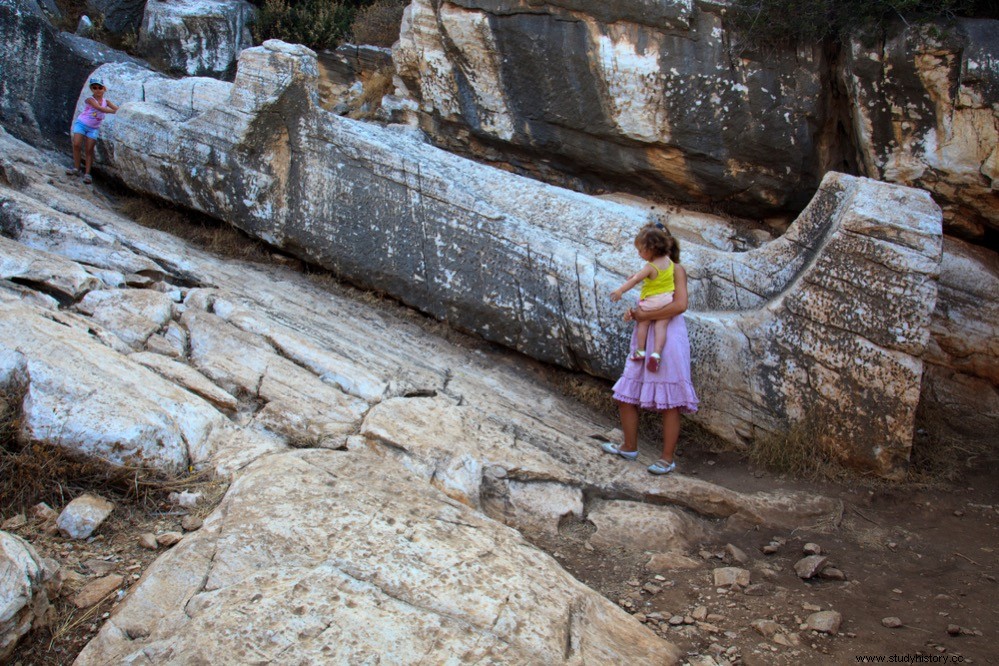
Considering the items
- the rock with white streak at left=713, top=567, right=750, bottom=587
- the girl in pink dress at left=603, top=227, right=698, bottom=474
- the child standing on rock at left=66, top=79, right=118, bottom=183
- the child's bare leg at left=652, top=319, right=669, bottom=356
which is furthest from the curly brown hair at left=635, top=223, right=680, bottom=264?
the child standing on rock at left=66, top=79, right=118, bottom=183

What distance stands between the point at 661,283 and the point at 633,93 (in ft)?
8.82

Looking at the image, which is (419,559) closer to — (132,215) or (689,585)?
(689,585)

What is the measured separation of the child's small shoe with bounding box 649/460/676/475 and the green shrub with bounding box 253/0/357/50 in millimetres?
6949

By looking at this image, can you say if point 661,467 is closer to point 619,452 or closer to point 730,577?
point 619,452

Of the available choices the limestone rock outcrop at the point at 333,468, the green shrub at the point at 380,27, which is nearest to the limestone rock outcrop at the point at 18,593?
the limestone rock outcrop at the point at 333,468

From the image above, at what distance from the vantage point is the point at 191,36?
8734 mm

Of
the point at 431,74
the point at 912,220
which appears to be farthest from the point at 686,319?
the point at 431,74

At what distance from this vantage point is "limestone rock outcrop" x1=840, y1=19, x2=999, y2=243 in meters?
5.16

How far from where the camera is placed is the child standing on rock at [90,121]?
661cm

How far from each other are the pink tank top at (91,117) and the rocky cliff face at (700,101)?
2.64 meters

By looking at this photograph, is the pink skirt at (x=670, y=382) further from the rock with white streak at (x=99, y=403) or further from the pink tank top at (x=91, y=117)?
the pink tank top at (x=91, y=117)

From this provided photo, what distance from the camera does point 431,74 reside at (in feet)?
23.5

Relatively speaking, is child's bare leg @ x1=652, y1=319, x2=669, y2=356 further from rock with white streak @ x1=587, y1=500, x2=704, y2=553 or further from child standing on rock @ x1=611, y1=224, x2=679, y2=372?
rock with white streak @ x1=587, y1=500, x2=704, y2=553

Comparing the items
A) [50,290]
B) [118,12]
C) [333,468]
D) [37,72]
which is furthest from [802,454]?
[118,12]
